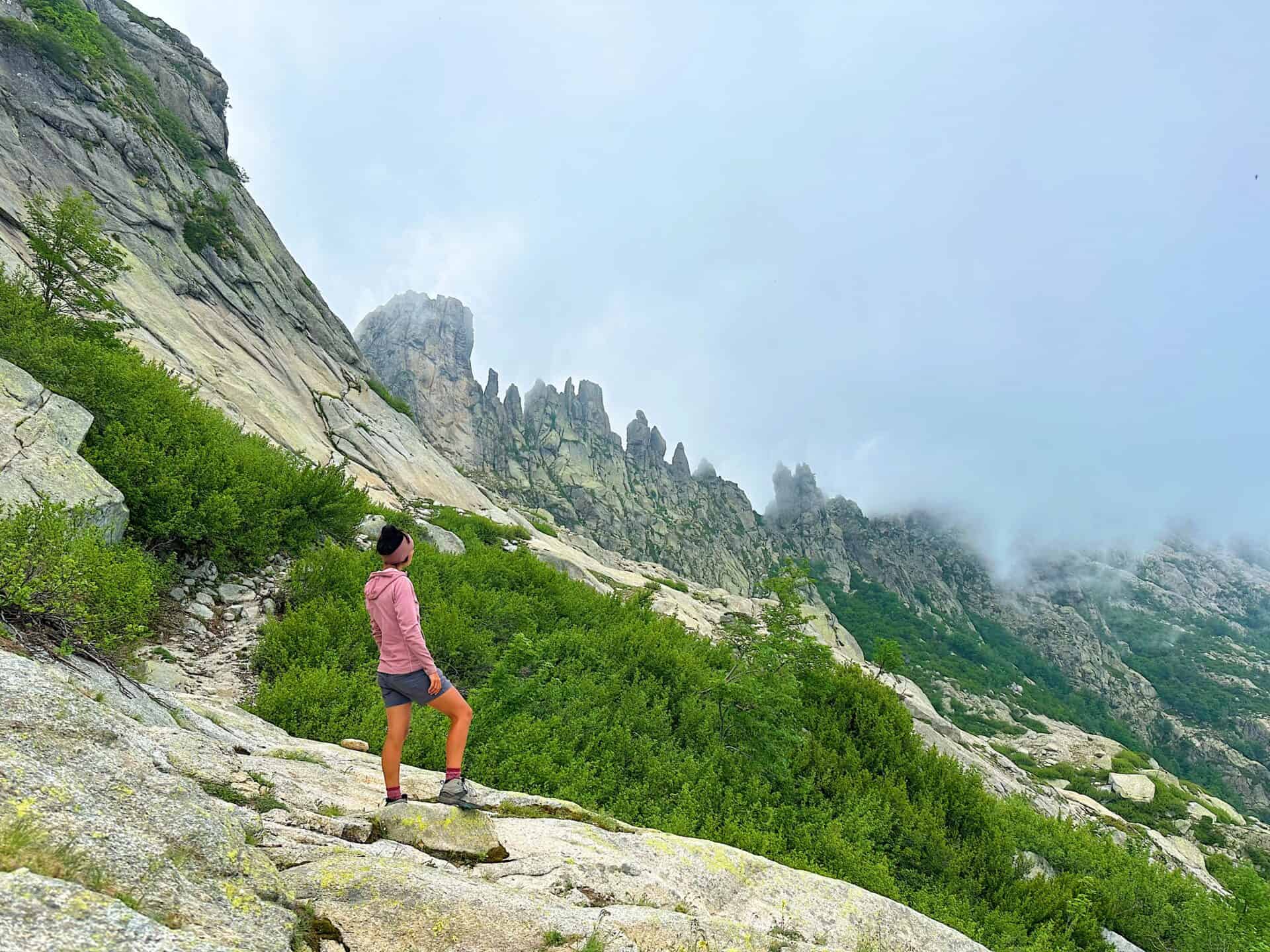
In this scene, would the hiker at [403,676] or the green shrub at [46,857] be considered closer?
the green shrub at [46,857]

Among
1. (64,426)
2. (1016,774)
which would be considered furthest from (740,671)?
(1016,774)

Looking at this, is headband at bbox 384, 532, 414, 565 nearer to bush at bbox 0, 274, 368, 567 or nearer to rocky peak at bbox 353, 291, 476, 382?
bush at bbox 0, 274, 368, 567

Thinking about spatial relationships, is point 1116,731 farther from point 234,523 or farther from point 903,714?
point 234,523

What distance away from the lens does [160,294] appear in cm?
2078

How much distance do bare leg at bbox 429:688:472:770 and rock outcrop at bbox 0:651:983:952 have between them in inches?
16.5

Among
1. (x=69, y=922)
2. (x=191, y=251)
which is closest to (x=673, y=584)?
(x=191, y=251)

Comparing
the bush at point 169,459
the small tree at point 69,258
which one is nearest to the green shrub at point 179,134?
the small tree at point 69,258

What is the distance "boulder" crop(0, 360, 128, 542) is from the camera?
24.8ft

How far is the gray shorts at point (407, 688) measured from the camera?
5023 mm

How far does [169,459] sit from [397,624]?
821 cm

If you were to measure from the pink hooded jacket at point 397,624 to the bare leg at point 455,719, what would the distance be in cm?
32

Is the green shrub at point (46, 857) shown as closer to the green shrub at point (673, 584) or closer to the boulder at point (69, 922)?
the boulder at point (69, 922)

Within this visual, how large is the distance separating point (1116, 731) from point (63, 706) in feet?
480

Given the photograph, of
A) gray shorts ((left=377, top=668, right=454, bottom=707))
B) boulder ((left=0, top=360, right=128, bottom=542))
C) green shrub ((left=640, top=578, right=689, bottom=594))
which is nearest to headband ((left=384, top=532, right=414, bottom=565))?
gray shorts ((left=377, top=668, right=454, bottom=707))
